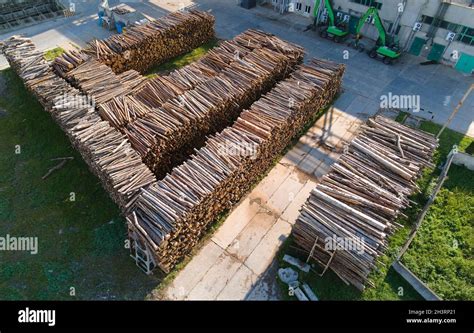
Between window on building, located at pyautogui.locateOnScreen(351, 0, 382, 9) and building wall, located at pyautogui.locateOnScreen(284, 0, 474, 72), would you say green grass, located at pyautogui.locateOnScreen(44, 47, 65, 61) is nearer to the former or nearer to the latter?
building wall, located at pyautogui.locateOnScreen(284, 0, 474, 72)

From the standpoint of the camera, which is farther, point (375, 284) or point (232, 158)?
point (232, 158)

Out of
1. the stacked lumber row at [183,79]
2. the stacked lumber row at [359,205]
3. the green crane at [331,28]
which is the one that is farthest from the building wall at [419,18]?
the stacked lumber row at [359,205]

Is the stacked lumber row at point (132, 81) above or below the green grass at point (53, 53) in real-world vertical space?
above

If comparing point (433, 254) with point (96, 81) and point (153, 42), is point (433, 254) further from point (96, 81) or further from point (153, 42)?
point (153, 42)

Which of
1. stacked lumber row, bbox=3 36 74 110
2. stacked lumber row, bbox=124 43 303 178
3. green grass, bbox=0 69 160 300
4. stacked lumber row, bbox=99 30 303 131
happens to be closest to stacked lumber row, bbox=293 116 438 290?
stacked lumber row, bbox=124 43 303 178

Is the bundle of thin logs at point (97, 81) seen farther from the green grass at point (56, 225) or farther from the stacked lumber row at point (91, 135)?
the green grass at point (56, 225)

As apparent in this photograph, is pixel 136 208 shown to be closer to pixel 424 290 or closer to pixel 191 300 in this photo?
pixel 191 300
